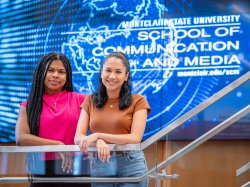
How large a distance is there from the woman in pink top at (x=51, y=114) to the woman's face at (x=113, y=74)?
250 mm

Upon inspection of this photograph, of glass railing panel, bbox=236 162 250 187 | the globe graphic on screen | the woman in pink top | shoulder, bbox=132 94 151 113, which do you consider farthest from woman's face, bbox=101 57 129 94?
the globe graphic on screen

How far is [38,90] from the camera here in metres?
2.57

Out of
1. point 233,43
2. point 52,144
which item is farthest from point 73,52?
point 52,144

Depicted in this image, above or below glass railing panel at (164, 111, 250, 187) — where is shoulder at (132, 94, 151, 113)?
above

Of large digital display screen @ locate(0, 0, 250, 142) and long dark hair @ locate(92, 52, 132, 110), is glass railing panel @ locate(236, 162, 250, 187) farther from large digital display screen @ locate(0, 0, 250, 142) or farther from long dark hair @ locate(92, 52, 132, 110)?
large digital display screen @ locate(0, 0, 250, 142)

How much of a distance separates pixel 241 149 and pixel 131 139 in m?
0.69

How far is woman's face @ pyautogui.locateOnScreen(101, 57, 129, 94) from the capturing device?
93.4 inches

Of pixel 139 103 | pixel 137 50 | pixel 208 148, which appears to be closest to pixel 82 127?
pixel 139 103

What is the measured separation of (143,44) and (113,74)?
236cm

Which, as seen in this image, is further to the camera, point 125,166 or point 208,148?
point 208,148

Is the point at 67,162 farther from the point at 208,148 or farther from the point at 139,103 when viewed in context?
the point at 208,148

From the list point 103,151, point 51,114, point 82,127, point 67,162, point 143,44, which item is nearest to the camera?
point 103,151

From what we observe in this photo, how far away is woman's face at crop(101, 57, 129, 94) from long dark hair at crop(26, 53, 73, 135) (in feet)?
0.98

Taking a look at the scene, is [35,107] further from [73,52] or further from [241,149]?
[73,52]
